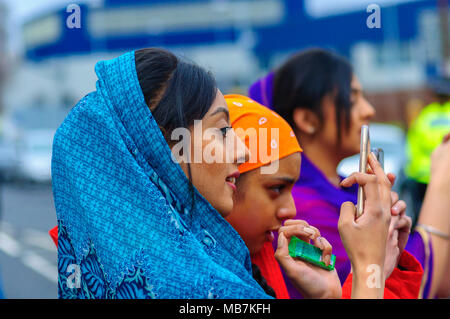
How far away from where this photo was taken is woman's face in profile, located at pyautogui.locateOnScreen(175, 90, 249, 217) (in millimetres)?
1443

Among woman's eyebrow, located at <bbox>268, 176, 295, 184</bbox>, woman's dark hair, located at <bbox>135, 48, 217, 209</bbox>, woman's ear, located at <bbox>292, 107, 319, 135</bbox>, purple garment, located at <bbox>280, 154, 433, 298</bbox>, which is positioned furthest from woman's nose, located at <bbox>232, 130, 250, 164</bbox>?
woman's ear, located at <bbox>292, 107, 319, 135</bbox>

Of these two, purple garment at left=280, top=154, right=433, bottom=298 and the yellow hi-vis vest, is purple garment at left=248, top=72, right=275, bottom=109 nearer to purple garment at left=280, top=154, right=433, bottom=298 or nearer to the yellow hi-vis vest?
purple garment at left=280, top=154, right=433, bottom=298

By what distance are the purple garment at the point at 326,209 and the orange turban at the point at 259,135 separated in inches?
→ 11.7

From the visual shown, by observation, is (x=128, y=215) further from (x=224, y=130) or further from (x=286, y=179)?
(x=286, y=179)

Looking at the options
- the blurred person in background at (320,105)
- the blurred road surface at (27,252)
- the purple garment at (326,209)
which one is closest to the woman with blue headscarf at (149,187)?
the purple garment at (326,209)

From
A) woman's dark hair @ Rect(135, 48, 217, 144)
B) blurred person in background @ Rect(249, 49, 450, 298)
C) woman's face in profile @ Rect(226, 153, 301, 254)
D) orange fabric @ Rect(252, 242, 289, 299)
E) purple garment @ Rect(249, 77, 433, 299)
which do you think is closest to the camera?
woman's dark hair @ Rect(135, 48, 217, 144)

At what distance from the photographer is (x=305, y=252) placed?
4.84ft

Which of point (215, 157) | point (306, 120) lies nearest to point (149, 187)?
point (215, 157)

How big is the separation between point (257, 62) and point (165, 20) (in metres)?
4.52

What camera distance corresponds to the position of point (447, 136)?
6.85 ft

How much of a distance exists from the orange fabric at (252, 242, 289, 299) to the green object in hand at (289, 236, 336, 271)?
238mm
